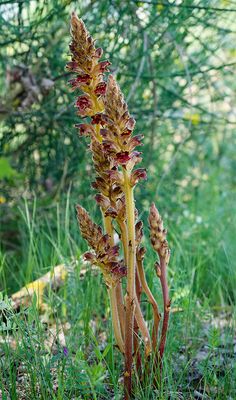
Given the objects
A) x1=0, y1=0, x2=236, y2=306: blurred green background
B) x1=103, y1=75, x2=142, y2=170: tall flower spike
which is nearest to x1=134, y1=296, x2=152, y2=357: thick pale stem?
x1=103, y1=75, x2=142, y2=170: tall flower spike

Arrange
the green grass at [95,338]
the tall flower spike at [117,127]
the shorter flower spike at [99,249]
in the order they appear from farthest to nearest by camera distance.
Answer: the green grass at [95,338], the shorter flower spike at [99,249], the tall flower spike at [117,127]

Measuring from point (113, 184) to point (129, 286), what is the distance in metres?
0.25

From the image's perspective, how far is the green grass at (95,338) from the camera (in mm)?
1610

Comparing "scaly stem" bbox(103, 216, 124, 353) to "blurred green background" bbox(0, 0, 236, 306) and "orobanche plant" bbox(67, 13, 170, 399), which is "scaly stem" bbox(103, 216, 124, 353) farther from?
"blurred green background" bbox(0, 0, 236, 306)

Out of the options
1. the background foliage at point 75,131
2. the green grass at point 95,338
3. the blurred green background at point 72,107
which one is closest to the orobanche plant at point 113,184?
the green grass at point 95,338

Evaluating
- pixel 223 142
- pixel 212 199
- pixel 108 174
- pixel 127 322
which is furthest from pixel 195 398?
pixel 223 142

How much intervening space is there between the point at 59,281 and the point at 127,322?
1.12 metres

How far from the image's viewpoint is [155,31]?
10.1ft

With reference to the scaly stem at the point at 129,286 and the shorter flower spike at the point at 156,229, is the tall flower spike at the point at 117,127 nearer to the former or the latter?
the scaly stem at the point at 129,286

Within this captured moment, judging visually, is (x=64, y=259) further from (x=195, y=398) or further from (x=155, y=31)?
(x=155, y=31)

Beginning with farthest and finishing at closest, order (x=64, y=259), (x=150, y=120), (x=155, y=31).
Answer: (x=150, y=120) → (x=155, y=31) → (x=64, y=259)

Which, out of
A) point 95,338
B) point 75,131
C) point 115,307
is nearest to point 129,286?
point 115,307

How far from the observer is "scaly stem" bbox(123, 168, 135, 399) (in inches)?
56.6

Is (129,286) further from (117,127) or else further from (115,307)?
(117,127)
